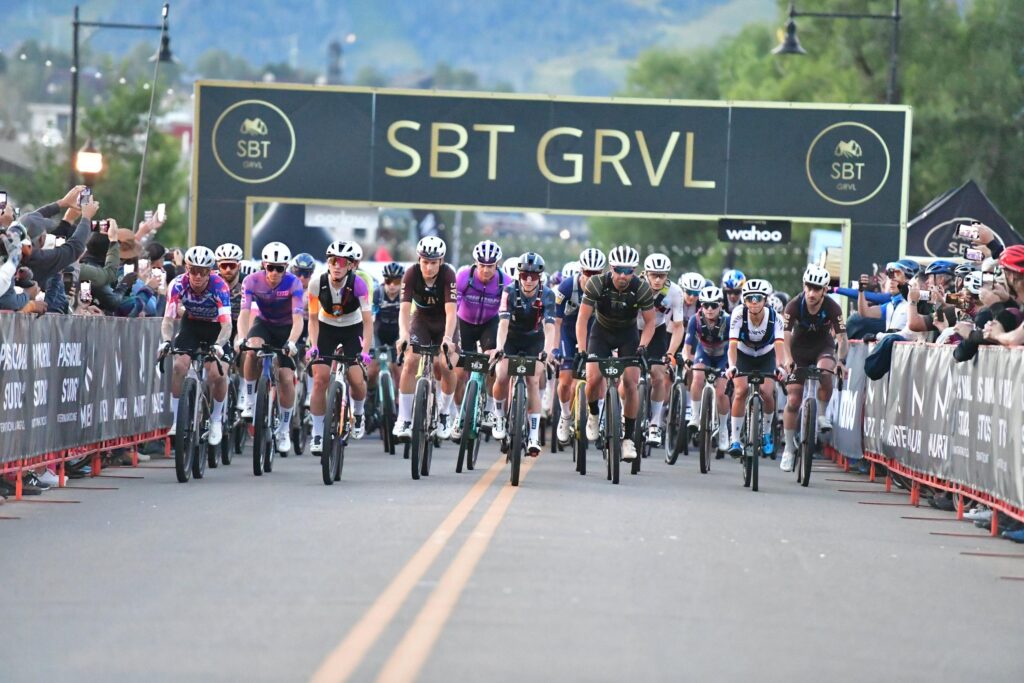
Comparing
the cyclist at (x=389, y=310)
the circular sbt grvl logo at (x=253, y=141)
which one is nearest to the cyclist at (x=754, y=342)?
the cyclist at (x=389, y=310)

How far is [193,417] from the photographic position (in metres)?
17.4

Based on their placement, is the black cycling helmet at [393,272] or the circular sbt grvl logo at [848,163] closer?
the black cycling helmet at [393,272]

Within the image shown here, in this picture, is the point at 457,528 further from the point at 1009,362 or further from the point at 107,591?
the point at 1009,362

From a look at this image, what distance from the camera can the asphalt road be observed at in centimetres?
838

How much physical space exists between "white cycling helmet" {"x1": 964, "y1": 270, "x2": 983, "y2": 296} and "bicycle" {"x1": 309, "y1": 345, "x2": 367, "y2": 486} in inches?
215

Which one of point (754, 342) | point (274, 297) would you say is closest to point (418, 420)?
point (274, 297)

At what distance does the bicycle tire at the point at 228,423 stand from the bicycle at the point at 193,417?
0.49 m

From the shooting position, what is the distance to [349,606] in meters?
9.55

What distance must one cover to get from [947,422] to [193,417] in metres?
6.48

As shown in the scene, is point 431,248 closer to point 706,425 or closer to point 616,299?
point 616,299

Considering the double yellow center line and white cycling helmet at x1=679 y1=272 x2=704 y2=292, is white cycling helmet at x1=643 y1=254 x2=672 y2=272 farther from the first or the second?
the double yellow center line

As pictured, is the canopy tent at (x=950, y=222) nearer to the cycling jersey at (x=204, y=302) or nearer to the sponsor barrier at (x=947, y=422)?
the sponsor barrier at (x=947, y=422)

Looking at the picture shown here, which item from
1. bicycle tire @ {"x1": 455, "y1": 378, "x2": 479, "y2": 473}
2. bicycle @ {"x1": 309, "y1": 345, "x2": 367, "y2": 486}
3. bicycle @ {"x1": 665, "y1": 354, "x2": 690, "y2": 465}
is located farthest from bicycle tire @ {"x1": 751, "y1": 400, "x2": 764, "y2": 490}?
bicycle @ {"x1": 665, "y1": 354, "x2": 690, "y2": 465}

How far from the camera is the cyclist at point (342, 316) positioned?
708 inches
